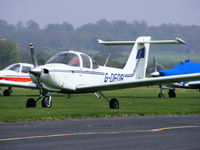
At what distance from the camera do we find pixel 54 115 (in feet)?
57.7

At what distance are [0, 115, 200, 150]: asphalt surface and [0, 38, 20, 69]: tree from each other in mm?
56550

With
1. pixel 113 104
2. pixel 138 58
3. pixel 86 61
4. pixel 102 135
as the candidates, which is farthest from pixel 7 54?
pixel 102 135

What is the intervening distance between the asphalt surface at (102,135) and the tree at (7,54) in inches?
2226

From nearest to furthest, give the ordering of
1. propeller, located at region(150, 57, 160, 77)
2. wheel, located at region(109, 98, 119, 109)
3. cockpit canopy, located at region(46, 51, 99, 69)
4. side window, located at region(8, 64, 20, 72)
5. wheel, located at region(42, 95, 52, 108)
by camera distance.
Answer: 1. wheel, located at region(42, 95, 52, 108)
2. wheel, located at region(109, 98, 119, 109)
3. cockpit canopy, located at region(46, 51, 99, 69)
4. side window, located at region(8, 64, 20, 72)
5. propeller, located at region(150, 57, 160, 77)

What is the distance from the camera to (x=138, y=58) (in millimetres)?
26297

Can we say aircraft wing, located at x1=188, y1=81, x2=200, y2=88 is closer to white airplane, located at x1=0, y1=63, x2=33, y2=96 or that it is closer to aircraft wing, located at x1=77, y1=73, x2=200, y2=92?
white airplane, located at x1=0, y1=63, x2=33, y2=96

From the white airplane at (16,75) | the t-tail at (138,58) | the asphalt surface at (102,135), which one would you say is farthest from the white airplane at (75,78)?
the white airplane at (16,75)

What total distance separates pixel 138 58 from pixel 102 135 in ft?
46.8

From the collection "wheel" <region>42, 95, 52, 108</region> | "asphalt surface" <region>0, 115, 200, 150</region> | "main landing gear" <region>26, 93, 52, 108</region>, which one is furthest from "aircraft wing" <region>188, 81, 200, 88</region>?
"asphalt surface" <region>0, 115, 200, 150</region>

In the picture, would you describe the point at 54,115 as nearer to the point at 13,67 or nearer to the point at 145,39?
the point at 145,39

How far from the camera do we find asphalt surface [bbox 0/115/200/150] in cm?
1054

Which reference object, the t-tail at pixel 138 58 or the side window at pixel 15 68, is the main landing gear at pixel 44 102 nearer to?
the t-tail at pixel 138 58

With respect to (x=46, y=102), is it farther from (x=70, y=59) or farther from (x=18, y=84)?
(x=18, y=84)

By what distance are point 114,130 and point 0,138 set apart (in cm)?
267
